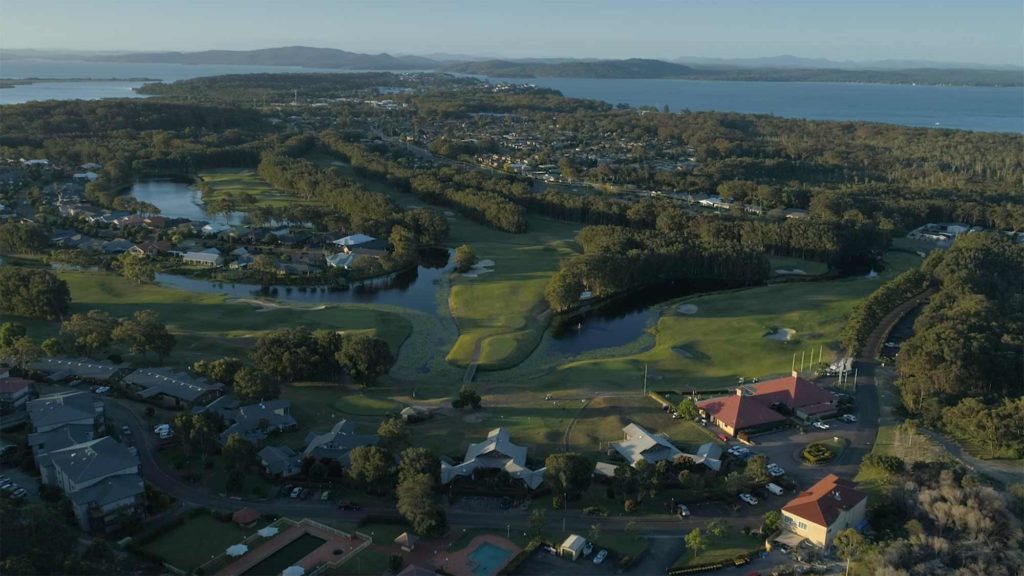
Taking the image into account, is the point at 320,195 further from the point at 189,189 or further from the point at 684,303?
the point at 684,303

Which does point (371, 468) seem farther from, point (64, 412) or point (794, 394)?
point (794, 394)

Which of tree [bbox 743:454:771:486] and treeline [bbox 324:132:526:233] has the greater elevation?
treeline [bbox 324:132:526:233]

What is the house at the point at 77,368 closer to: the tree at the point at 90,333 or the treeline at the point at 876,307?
the tree at the point at 90,333

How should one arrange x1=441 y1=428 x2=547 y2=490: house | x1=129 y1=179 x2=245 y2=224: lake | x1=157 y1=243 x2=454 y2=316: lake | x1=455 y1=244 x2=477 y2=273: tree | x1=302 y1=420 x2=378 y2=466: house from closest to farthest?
x1=441 y1=428 x2=547 y2=490: house
x1=302 y1=420 x2=378 y2=466: house
x1=157 y1=243 x2=454 y2=316: lake
x1=455 y1=244 x2=477 y2=273: tree
x1=129 y1=179 x2=245 y2=224: lake

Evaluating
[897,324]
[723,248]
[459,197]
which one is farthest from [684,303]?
[459,197]

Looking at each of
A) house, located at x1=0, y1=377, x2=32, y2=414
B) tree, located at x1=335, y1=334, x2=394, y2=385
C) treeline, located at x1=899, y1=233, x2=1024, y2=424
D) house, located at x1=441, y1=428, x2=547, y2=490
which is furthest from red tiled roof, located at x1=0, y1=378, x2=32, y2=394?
treeline, located at x1=899, y1=233, x2=1024, y2=424

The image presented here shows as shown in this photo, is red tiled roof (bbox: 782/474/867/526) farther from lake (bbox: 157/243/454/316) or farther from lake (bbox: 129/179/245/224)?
lake (bbox: 129/179/245/224)

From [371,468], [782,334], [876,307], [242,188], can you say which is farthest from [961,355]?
[242,188]
